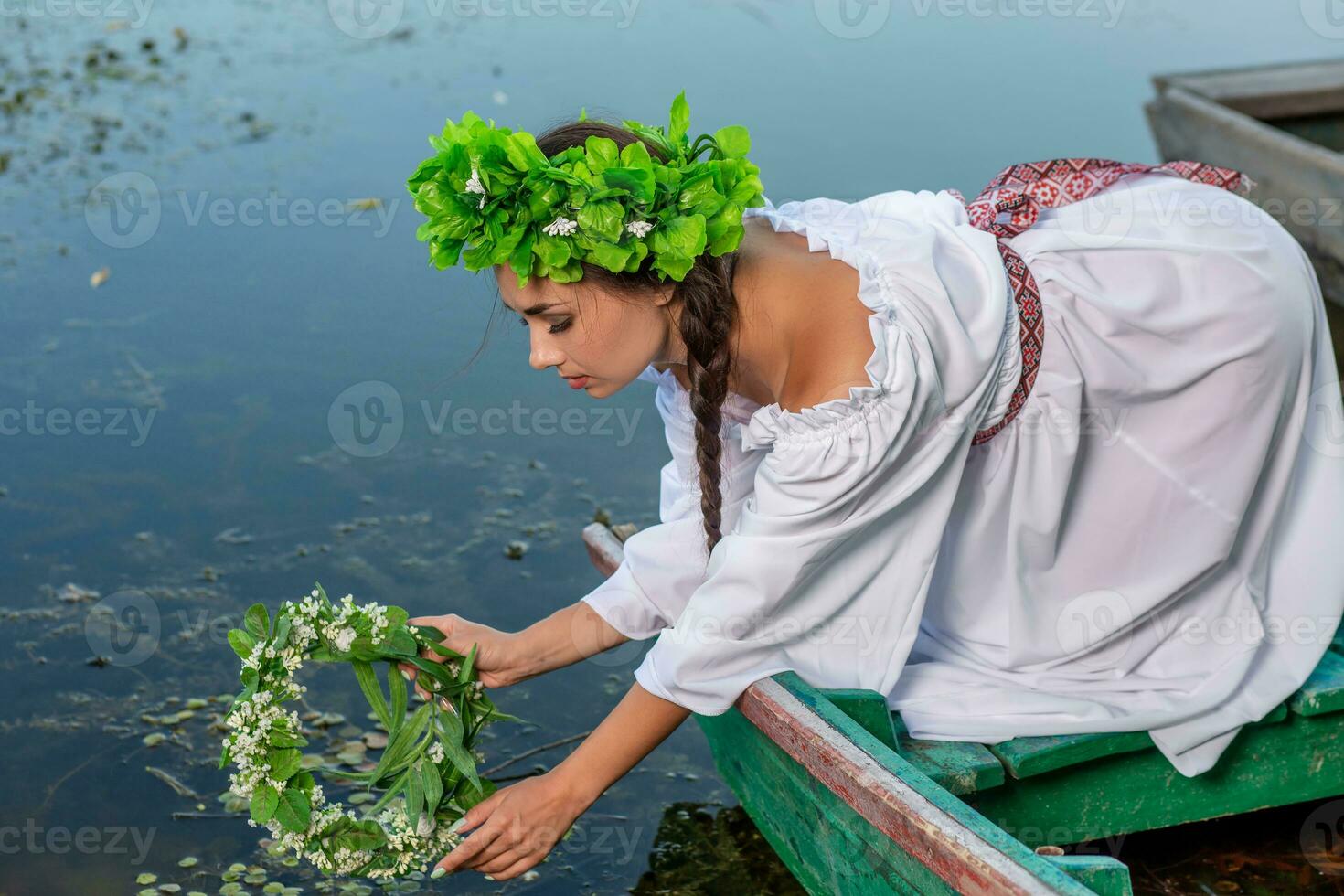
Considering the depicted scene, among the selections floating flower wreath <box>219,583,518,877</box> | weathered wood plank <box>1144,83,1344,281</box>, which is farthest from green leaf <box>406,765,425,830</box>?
weathered wood plank <box>1144,83,1344,281</box>

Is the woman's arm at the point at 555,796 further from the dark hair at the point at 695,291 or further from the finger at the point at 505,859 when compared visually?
the dark hair at the point at 695,291

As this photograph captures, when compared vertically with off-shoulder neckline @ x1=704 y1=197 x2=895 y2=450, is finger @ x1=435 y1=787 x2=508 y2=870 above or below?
below

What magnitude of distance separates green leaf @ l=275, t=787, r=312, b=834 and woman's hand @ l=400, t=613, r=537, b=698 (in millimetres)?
260

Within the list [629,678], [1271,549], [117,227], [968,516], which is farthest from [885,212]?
[117,227]

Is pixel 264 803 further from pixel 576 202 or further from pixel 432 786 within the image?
pixel 576 202

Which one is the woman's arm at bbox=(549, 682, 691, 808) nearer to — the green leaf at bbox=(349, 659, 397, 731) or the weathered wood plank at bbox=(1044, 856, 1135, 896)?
the green leaf at bbox=(349, 659, 397, 731)

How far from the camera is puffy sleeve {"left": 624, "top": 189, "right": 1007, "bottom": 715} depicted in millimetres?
2086

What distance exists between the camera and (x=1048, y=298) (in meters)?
2.39

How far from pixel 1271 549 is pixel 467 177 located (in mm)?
1557

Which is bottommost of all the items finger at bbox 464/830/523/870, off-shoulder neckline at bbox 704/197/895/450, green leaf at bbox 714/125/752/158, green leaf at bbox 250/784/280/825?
finger at bbox 464/830/523/870

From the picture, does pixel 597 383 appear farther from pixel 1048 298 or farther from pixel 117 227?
pixel 117 227

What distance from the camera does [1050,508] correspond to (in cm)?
240

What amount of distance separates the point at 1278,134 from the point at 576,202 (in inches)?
150

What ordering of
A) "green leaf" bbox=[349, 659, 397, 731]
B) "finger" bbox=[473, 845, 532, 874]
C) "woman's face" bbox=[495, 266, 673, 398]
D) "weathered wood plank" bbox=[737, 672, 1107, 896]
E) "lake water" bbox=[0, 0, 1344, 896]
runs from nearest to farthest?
"weathered wood plank" bbox=[737, 672, 1107, 896], "woman's face" bbox=[495, 266, 673, 398], "finger" bbox=[473, 845, 532, 874], "green leaf" bbox=[349, 659, 397, 731], "lake water" bbox=[0, 0, 1344, 896]
